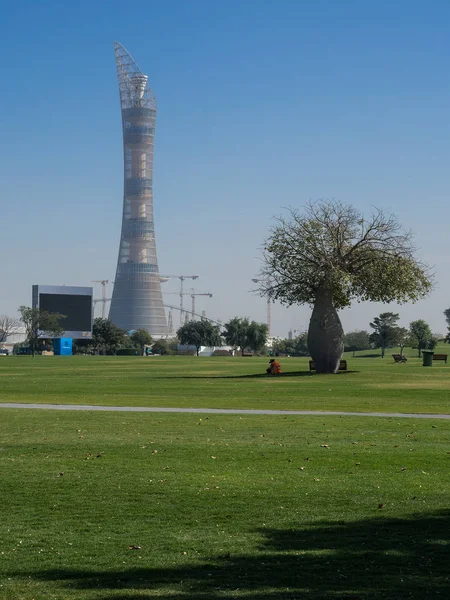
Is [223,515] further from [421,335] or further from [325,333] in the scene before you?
[421,335]

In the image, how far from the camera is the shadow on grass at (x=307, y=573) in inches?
358

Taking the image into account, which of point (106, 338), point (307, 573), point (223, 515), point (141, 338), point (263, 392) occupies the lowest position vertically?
point (307, 573)

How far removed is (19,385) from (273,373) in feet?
54.8

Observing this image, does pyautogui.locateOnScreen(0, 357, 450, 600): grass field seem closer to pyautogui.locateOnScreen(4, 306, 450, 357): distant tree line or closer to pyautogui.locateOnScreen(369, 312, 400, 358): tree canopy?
pyautogui.locateOnScreen(369, 312, 400, 358): tree canopy

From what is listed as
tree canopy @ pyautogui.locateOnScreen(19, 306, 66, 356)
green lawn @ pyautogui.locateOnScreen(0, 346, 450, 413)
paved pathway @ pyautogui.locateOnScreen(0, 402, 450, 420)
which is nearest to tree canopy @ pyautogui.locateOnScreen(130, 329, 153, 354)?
tree canopy @ pyautogui.locateOnScreen(19, 306, 66, 356)

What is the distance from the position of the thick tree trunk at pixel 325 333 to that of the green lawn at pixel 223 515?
110 feet

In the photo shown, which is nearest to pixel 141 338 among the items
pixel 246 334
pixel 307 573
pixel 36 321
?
pixel 246 334

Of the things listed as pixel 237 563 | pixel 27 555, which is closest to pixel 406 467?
pixel 237 563

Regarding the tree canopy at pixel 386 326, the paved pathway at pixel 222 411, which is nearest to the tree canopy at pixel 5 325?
the tree canopy at pixel 386 326

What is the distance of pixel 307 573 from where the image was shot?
9.78 metres

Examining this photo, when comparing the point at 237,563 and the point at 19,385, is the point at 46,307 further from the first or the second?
the point at 237,563

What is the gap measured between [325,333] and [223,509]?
4230 cm

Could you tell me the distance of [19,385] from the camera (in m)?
44.0

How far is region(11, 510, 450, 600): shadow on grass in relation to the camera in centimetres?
909
